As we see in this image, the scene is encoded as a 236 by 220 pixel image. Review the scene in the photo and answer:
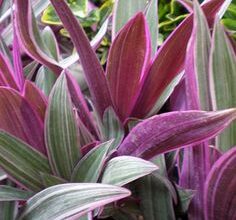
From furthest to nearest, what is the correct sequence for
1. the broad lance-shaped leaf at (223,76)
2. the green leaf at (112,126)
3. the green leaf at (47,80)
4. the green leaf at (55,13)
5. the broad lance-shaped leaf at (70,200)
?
the green leaf at (55,13)
the green leaf at (47,80)
the green leaf at (112,126)
the broad lance-shaped leaf at (223,76)
the broad lance-shaped leaf at (70,200)

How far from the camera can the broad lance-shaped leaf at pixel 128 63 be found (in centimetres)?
62

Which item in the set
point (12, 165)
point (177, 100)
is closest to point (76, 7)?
point (177, 100)

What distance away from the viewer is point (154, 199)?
0.58 m

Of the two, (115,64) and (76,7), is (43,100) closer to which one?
(115,64)

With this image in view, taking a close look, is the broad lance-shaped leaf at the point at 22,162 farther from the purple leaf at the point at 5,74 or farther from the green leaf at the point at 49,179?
the purple leaf at the point at 5,74

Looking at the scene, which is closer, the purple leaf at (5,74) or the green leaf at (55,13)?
the purple leaf at (5,74)

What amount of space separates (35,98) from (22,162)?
0.33 feet

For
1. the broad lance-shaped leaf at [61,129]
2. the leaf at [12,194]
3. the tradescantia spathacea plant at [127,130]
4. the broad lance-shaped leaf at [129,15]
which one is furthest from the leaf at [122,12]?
the leaf at [12,194]

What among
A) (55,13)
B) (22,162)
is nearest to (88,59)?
(22,162)

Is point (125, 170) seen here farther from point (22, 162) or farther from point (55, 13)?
point (55, 13)

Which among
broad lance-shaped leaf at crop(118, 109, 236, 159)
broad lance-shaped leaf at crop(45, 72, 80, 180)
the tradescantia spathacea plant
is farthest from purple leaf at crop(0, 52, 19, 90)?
broad lance-shaped leaf at crop(118, 109, 236, 159)

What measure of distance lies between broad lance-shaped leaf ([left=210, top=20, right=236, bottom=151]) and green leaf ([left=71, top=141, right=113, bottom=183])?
0.14 meters

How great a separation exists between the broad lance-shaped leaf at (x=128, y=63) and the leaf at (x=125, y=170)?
15cm

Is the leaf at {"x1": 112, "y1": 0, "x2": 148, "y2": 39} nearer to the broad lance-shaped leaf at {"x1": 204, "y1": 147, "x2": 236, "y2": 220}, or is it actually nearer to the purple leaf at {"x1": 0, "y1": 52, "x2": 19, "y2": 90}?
the purple leaf at {"x1": 0, "y1": 52, "x2": 19, "y2": 90}
